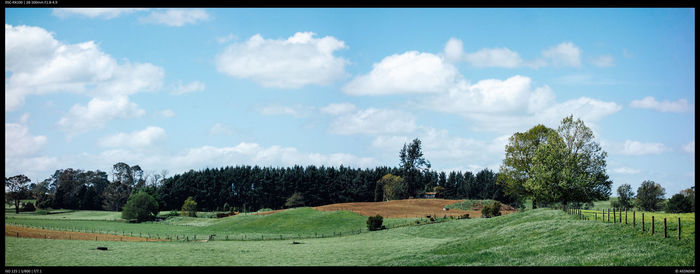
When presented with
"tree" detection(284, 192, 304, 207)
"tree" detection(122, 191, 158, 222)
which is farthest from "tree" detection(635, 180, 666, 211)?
"tree" detection(122, 191, 158, 222)

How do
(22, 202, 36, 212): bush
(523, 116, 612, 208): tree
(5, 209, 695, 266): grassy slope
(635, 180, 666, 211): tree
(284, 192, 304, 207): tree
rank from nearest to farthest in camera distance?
(5, 209, 695, 266): grassy slope → (523, 116, 612, 208): tree → (635, 180, 666, 211): tree → (22, 202, 36, 212): bush → (284, 192, 304, 207): tree

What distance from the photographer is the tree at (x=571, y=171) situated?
6706 cm

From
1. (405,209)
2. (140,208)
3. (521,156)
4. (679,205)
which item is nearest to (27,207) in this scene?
(140,208)

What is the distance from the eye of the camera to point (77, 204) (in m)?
156

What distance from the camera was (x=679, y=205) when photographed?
3612 inches

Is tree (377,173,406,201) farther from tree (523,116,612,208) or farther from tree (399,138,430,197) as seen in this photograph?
tree (523,116,612,208)

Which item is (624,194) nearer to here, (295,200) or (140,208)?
(295,200)

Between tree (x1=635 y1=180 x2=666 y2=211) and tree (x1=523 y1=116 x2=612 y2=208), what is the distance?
54172mm

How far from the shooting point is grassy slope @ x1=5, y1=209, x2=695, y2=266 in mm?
31578

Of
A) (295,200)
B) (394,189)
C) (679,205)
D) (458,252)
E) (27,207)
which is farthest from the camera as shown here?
(295,200)

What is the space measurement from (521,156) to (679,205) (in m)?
33.5
